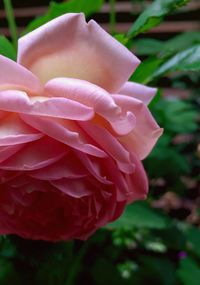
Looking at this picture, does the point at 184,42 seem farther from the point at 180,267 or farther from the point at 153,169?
the point at 180,267

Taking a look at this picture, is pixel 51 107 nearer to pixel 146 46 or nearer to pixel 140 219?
pixel 140 219

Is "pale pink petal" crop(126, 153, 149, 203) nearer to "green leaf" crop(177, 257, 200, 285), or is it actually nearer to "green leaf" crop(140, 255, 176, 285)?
"green leaf" crop(177, 257, 200, 285)

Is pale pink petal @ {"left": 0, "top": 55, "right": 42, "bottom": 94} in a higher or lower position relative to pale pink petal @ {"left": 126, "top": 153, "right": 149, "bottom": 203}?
higher

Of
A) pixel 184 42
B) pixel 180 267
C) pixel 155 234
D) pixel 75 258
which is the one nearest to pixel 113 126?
pixel 75 258

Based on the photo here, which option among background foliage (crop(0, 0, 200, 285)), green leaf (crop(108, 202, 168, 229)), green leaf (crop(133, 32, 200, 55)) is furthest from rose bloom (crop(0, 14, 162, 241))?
green leaf (crop(133, 32, 200, 55))

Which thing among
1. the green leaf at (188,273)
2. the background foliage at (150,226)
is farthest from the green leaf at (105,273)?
the green leaf at (188,273)

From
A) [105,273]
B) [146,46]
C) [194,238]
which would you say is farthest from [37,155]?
[146,46]
